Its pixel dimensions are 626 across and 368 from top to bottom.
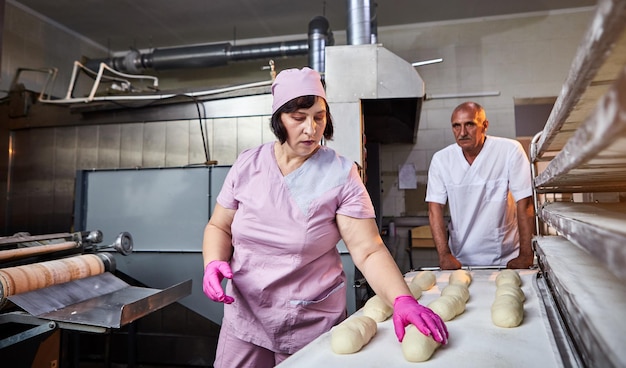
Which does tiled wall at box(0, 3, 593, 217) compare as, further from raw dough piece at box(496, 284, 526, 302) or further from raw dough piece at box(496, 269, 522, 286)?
raw dough piece at box(496, 284, 526, 302)

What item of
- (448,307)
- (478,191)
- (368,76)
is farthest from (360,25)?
(448,307)

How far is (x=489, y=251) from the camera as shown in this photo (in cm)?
230

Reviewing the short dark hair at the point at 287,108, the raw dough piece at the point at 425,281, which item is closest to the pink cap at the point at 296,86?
the short dark hair at the point at 287,108

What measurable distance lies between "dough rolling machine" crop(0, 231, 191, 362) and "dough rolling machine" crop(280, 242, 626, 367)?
1.03m

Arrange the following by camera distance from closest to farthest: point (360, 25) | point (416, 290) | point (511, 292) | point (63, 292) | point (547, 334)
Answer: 1. point (547, 334)
2. point (511, 292)
3. point (416, 290)
4. point (63, 292)
5. point (360, 25)

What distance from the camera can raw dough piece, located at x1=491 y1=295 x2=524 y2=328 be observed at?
115 centimetres

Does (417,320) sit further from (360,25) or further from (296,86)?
(360,25)

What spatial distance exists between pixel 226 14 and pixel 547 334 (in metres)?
4.52

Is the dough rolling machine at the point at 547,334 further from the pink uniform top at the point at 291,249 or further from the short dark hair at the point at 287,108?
the short dark hair at the point at 287,108

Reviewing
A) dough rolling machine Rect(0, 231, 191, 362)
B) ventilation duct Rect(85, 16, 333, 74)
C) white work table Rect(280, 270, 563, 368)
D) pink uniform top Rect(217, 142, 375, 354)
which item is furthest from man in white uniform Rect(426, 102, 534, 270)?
ventilation duct Rect(85, 16, 333, 74)

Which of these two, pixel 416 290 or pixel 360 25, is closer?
pixel 416 290

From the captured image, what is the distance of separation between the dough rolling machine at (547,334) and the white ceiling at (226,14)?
375 centimetres

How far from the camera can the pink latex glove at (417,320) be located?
0.97 meters

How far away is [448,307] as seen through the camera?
1.25 meters
